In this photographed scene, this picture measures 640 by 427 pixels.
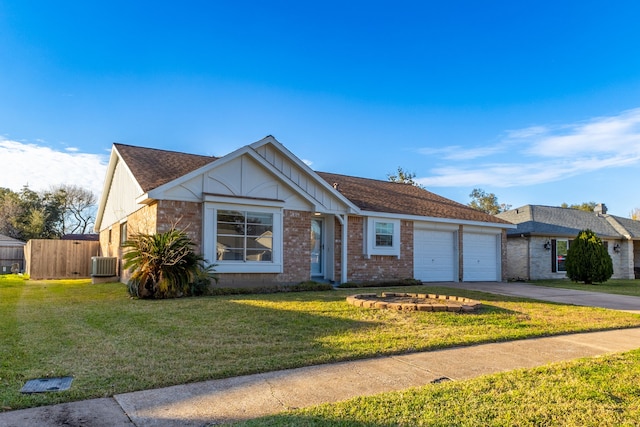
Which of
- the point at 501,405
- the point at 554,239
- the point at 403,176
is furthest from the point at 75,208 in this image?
the point at 501,405

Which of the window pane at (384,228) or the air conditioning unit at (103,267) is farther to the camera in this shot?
the window pane at (384,228)

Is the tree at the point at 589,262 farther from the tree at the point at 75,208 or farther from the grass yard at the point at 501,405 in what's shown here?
the tree at the point at 75,208

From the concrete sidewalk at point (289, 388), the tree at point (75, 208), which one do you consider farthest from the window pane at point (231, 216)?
the tree at point (75, 208)

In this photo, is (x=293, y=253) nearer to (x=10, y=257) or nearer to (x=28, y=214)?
(x=10, y=257)

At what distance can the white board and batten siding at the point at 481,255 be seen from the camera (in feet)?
61.3

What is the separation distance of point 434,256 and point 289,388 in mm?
14640

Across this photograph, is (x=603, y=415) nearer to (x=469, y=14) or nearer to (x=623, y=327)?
(x=623, y=327)

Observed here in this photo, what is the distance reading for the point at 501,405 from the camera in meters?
3.75

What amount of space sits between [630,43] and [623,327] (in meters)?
10.7

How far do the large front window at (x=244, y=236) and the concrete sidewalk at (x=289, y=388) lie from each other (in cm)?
827

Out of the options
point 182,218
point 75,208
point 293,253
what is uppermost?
point 75,208

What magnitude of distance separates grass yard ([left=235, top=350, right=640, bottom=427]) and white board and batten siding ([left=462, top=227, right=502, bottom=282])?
14205mm

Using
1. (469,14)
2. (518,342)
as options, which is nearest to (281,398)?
(518,342)

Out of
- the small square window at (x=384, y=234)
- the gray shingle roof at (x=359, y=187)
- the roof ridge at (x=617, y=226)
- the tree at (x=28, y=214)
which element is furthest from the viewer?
the tree at (x=28, y=214)
